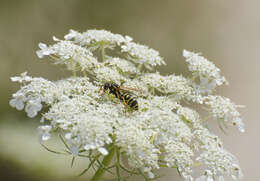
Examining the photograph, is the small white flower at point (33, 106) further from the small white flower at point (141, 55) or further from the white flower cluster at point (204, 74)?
the white flower cluster at point (204, 74)

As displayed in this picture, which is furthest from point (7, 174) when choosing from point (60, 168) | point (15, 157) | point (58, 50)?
point (58, 50)

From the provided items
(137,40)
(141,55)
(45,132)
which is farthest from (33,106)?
(137,40)

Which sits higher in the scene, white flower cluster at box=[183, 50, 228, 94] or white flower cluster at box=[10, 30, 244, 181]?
white flower cluster at box=[183, 50, 228, 94]

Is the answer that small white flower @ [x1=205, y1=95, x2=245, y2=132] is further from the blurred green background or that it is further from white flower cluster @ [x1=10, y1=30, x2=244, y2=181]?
the blurred green background

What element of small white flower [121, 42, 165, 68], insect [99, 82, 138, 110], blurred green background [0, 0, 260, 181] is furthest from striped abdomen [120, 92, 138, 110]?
blurred green background [0, 0, 260, 181]

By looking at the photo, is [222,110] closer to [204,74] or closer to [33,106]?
[204,74]

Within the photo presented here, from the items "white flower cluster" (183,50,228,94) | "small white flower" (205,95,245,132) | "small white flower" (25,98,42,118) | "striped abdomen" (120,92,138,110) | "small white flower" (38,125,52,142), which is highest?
"white flower cluster" (183,50,228,94)

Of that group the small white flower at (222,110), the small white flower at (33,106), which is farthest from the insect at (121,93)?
the small white flower at (222,110)

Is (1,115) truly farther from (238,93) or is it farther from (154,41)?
(238,93)
